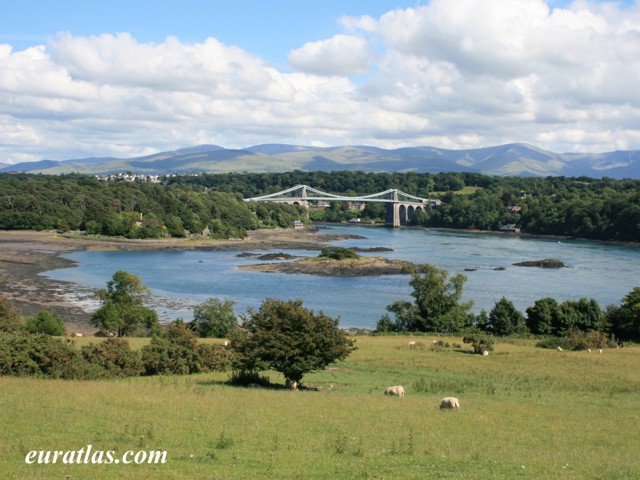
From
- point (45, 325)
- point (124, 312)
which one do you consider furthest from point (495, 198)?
point (45, 325)

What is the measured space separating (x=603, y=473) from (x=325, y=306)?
3344 centimetres

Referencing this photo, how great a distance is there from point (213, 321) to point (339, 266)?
32654 millimetres

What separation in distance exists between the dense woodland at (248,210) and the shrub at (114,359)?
72.2 meters

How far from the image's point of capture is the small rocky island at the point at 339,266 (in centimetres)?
6044

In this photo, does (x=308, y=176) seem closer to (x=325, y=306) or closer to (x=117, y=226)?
(x=117, y=226)

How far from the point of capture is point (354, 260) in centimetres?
6556

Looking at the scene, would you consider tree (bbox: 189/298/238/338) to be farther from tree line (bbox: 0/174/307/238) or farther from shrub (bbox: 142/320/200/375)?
tree line (bbox: 0/174/307/238)

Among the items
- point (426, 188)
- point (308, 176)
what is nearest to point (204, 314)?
point (426, 188)

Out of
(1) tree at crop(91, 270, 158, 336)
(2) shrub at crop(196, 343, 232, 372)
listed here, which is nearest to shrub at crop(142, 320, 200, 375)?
(2) shrub at crop(196, 343, 232, 372)

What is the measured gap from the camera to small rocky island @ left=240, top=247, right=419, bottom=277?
6044 centimetres

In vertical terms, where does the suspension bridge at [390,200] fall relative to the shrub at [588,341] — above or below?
above

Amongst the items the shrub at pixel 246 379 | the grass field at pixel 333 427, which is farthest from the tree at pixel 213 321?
the shrub at pixel 246 379

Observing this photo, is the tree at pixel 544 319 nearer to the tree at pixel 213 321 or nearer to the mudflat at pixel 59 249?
the tree at pixel 213 321

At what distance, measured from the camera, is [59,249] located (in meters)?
73.3
